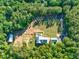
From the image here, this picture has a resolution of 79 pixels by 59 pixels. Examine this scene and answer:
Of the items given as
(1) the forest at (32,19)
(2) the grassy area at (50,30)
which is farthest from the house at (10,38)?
(2) the grassy area at (50,30)

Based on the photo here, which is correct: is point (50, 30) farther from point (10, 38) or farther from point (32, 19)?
point (10, 38)

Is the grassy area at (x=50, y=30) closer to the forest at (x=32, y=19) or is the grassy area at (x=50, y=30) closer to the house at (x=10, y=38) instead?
the forest at (x=32, y=19)

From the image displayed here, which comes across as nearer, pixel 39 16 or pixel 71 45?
pixel 71 45

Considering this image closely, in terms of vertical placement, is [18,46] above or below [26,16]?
below

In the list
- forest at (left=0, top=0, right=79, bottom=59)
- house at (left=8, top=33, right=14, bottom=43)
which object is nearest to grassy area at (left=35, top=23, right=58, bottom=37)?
forest at (left=0, top=0, right=79, bottom=59)

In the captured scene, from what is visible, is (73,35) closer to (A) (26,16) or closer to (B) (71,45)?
(B) (71,45)

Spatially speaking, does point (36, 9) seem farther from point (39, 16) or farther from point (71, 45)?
point (71, 45)

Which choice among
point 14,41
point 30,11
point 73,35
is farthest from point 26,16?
point 73,35

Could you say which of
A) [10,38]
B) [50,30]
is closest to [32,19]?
[50,30]
